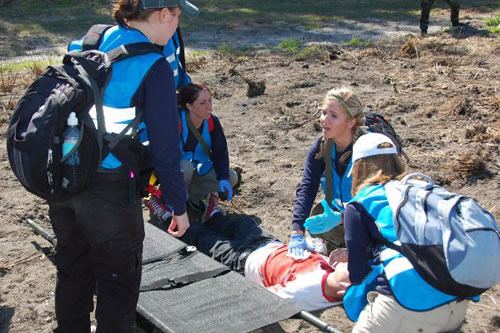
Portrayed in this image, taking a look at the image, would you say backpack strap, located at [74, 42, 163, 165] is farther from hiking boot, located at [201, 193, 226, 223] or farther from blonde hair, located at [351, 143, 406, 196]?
hiking boot, located at [201, 193, 226, 223]

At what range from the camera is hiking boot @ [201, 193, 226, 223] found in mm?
4934

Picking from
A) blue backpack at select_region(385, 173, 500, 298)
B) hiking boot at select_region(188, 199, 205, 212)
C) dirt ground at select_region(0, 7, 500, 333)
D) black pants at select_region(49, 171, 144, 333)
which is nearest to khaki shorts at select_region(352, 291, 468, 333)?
blue backpack at select_region(385, 173, 500, 298)

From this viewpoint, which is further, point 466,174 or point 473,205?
point 466,174

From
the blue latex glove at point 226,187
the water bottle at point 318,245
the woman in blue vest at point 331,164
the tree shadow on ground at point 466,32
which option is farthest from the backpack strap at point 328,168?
the tree shadow on ground at point 466,32

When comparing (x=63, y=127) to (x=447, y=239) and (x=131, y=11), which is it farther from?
(x=447, y=239)

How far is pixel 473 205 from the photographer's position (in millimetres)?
2779

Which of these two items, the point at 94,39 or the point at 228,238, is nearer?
the point at 94,39

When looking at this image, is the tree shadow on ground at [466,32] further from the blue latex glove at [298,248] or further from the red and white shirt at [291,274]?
the red and white shirt at [291,274]

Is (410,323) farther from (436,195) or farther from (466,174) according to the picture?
(466,174)

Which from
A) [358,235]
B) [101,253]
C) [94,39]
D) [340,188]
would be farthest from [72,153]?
[340,188]

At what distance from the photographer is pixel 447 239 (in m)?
2.71

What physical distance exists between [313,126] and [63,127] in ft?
14.2

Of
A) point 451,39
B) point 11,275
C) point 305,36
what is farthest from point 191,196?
point 305,36

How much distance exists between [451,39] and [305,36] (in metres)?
3.48
